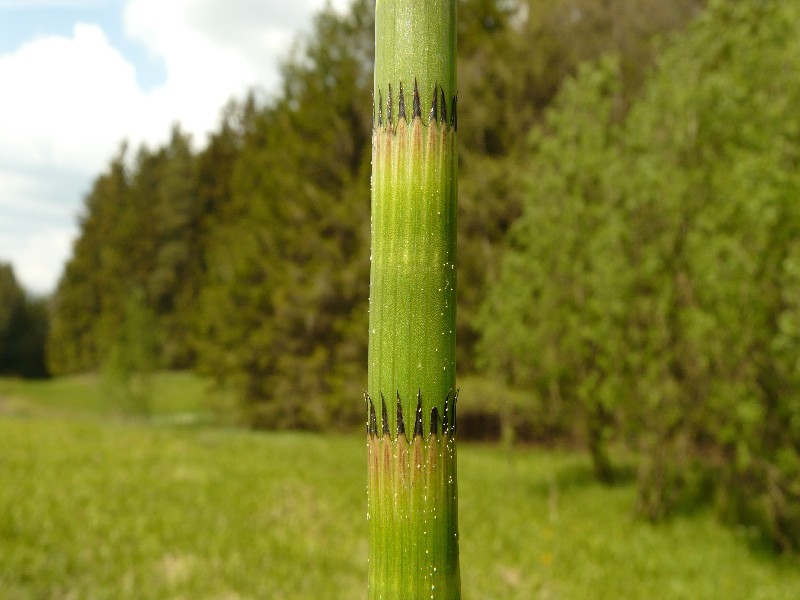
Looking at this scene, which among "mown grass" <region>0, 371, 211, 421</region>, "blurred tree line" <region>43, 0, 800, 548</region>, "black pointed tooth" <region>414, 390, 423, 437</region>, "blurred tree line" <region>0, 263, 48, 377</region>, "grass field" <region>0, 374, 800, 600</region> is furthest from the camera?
"blurred tree line" <region>0, 263, 48, 377</region>

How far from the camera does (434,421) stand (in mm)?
1326

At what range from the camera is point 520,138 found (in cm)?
2003

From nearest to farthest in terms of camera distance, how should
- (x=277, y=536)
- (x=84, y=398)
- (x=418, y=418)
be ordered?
(x=418, y=418)
(x=277, y=536)
(x=84, y=398)

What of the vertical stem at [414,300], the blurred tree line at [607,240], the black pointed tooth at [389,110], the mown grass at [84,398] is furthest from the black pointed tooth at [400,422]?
the mown grass at [84,398]

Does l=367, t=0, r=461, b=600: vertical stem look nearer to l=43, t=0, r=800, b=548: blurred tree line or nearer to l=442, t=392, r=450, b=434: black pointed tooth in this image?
l=442, t=392, r=450, b=434: black pointed tooth

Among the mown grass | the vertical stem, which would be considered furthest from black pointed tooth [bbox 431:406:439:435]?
the mown grass

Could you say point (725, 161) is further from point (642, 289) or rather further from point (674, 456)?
point (674, 456)

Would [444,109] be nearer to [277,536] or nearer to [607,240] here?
[277,536]

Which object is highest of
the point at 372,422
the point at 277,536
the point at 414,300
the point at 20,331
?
the point at 20,331

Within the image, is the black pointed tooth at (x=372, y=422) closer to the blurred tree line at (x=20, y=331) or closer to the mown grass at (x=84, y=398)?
the mown grass at (x=84, y=398)

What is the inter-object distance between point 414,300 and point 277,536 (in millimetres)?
7192

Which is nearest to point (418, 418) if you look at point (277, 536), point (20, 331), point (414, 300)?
point (414, 300)

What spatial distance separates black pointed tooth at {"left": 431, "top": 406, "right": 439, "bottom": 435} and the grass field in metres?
5.39

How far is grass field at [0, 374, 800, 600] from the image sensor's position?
641 centimetres
